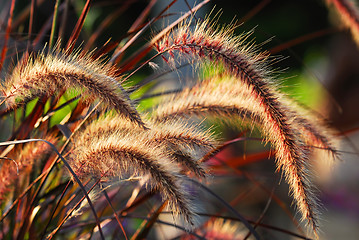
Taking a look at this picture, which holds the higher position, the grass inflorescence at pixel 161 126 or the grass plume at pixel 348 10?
the grass plume at pixel 348 10

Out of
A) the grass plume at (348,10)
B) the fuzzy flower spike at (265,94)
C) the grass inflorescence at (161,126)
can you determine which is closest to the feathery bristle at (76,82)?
the grass inflorescence at (161,126)

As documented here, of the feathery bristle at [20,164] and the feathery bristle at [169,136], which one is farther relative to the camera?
the feathery bristle at [20,164]

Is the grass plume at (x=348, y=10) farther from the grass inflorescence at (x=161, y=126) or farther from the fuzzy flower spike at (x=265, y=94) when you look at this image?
the fuzzy flower spike at (x=265, y=94)

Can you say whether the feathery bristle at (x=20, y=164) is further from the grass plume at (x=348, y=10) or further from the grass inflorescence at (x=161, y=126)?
the grass plume at (x=348, y=10)

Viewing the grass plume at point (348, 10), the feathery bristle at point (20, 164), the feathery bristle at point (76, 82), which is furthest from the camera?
the grass plume at point (348, 10)

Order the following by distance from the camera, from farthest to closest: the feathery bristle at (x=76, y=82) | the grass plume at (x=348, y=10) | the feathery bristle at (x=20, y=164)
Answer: the grass plume at (x=348, y=10) → the feathery bristle at (x=20, y=164) → the feathery bristle at (x=76, y=82)

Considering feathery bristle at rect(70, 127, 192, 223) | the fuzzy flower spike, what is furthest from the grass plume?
feathery bristle at rect(70, 127, 192, 223)

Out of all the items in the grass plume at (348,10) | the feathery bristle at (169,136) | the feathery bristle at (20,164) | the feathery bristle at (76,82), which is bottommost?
the feathery bristle at (20,164)

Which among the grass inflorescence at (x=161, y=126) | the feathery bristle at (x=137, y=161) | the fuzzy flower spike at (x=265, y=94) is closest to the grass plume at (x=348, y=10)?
the grass inflorescence at (x=161, y=126)

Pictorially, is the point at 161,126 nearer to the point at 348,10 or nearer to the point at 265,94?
the point at 265,94

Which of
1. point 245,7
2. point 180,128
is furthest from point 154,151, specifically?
point 245,7

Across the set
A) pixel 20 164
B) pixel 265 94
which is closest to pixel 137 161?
pixel 265 94
